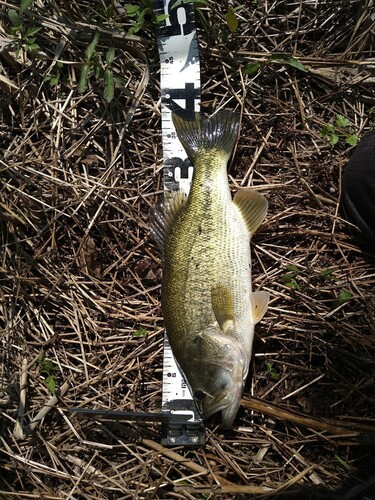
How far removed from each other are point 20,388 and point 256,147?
2244 millimetres

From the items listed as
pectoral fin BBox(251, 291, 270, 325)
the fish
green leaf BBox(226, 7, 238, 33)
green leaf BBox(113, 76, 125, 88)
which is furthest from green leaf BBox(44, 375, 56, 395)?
green leaf BBox(226, 7, 238, 33)

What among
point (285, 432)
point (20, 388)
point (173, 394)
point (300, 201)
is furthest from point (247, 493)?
point (300, 201)

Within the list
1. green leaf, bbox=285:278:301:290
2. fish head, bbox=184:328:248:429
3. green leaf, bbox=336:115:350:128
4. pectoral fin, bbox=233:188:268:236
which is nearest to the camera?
fish head, bbox=184:328:248:429

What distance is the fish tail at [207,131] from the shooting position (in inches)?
123

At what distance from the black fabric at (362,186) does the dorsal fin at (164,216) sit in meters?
1.03

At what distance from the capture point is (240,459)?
3.10 meters

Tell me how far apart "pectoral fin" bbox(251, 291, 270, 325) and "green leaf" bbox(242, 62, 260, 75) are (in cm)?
147

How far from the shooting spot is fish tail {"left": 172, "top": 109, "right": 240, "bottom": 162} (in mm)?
3133

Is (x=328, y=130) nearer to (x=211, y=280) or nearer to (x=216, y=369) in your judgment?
(x=211, y=280)

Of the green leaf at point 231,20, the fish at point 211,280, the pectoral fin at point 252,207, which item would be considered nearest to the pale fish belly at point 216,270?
the fish at point 211,280

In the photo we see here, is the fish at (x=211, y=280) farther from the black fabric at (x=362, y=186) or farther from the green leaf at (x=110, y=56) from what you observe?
the green leaf at (x=110, y=56)

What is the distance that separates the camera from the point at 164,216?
3059 mm

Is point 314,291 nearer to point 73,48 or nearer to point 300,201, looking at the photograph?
point 300,201

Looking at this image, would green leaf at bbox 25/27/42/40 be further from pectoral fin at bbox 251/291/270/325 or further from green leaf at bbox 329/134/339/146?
pectoral fin at bbox 251/291/270/325
